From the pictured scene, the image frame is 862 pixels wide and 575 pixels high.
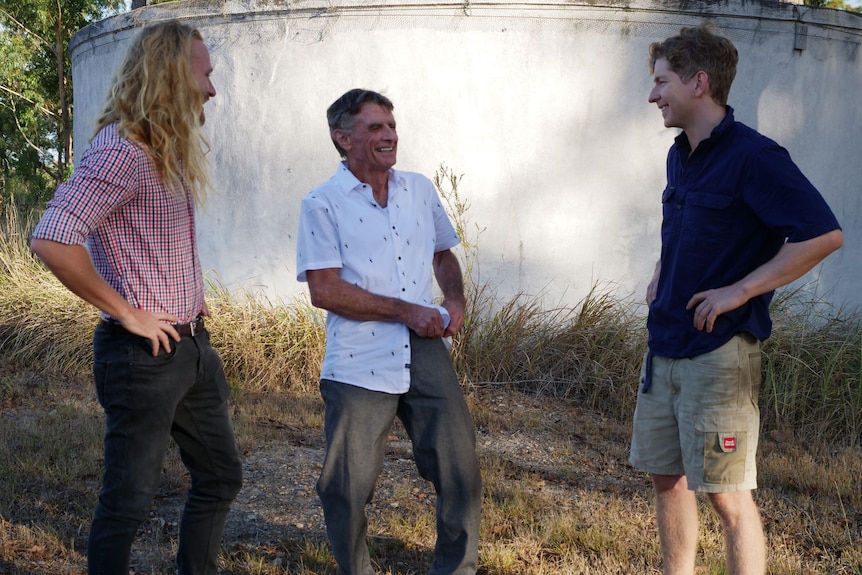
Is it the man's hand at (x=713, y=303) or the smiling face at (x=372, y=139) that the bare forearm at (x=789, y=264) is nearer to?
the man's hand at (x=713, y=303)

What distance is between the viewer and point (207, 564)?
3.54 m

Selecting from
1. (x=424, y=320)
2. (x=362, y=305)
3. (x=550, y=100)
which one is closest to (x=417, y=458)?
(x=424, y=320)

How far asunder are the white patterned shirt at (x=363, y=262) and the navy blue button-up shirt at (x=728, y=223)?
992mm

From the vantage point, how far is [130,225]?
3014 millimetres

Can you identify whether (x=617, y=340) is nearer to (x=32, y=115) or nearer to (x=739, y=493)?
(x=739, y=493)

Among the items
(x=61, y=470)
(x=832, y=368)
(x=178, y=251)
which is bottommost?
(x=61, y=470)

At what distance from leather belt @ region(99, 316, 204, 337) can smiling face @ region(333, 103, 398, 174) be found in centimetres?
90

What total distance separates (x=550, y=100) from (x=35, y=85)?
50.4 ft

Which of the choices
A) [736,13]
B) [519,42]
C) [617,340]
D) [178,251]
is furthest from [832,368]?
[178,251]

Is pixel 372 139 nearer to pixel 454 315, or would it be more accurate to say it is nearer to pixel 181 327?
pixel 454 315

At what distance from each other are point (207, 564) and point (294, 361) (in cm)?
423

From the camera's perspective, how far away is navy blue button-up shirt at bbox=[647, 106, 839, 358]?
2.97 metres

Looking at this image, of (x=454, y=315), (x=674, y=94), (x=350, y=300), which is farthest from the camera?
(x=454, y=315)

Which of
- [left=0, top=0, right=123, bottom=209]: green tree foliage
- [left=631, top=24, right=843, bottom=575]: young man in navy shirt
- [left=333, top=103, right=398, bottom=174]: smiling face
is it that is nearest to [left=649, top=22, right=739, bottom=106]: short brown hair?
[left=631, top=24, right=843, bottom=575]: young man in navy shirt
